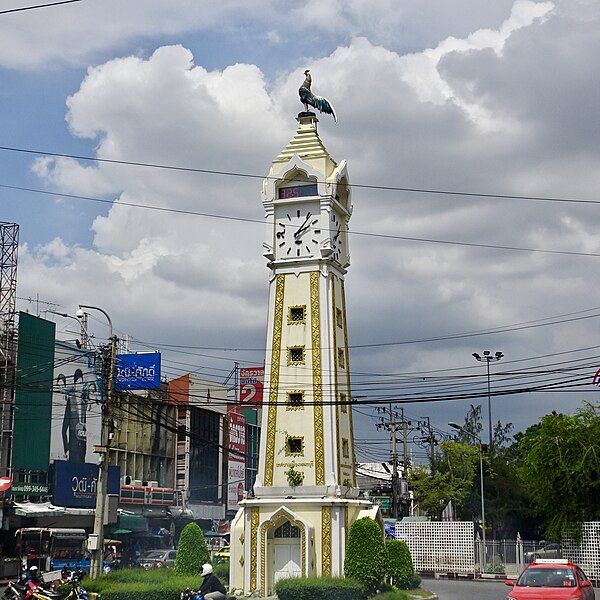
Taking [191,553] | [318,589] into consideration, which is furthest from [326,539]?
[318,589]

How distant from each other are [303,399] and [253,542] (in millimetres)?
6662

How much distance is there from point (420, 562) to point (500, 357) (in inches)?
863

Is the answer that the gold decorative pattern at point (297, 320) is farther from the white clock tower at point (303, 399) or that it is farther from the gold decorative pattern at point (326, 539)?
the gold decorative pattern at point (326, 539)

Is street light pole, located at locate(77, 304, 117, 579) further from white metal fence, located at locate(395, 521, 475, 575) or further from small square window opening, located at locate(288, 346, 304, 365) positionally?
white metal fence, located at locate(395, 521, 475, 575)

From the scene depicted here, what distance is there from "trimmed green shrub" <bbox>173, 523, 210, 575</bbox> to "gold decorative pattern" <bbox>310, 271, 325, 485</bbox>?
5.61 m

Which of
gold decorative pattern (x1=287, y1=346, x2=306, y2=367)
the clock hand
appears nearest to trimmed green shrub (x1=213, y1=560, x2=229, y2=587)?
gold decorative pattern (x1=287, y1=346, x2=306, y2=367)

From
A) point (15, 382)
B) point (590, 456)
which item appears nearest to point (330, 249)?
point (590, 456)

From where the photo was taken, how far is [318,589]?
1329 inches

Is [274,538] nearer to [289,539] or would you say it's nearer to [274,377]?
[289,539]

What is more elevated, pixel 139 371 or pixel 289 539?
pixel 139 371

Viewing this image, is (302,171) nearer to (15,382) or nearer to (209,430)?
(15,382)

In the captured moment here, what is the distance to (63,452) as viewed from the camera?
66312mm

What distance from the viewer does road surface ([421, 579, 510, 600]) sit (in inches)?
1518

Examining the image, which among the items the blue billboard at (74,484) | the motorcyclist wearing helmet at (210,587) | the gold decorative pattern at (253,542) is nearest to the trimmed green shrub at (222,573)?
the gold decorative pattern at (253,542)
